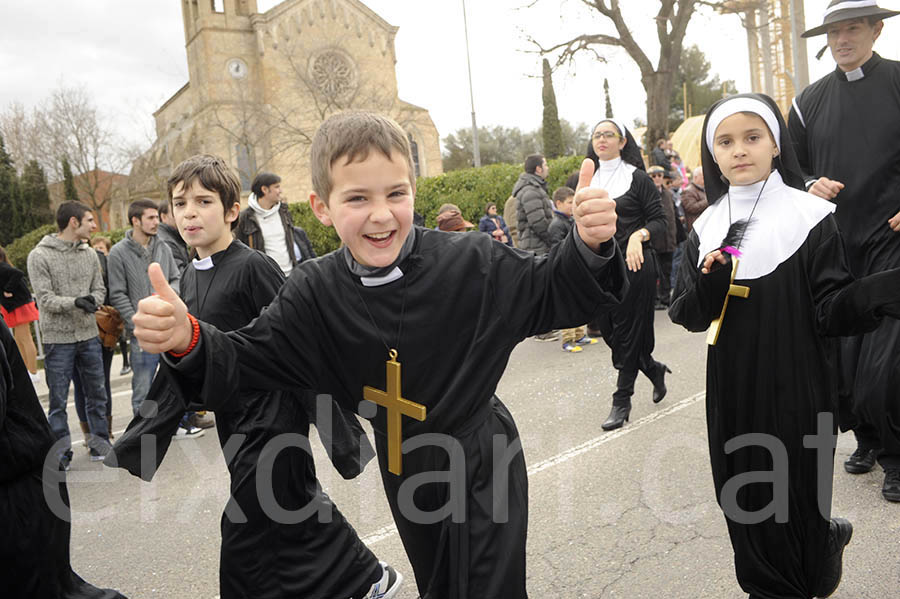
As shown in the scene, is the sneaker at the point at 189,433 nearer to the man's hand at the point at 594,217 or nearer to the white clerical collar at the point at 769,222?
the white clerical collar at the point at 769,222

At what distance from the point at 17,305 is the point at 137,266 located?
1047 mm

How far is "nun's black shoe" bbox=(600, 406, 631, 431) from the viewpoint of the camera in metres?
5.46

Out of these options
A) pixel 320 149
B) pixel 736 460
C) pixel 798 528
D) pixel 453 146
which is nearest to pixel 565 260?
pixel 320 149

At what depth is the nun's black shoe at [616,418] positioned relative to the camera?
5.46 m

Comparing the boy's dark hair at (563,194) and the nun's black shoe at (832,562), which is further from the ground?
the boy's dark hair at (563,194)

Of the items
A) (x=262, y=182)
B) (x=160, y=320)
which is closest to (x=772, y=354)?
(x=160, y=320)

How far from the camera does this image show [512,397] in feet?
22.5

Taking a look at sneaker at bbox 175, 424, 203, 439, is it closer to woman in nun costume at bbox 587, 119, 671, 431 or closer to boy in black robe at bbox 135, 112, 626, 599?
woman in nun costume at bbox 587, 119, 671, 431

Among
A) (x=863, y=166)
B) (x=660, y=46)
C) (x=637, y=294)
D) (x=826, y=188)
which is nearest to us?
(x=826, y=188)

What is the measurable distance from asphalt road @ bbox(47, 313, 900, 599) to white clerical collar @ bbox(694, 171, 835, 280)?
1473mm

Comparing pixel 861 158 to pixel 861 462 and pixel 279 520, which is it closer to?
pixel 861 462

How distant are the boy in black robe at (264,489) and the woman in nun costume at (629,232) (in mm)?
2869

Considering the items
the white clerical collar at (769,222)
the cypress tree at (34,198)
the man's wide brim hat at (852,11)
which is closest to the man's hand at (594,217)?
the white clerical collar at (769,222)

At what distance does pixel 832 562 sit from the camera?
8.80 ft
